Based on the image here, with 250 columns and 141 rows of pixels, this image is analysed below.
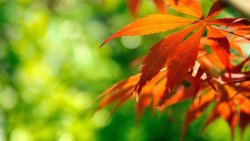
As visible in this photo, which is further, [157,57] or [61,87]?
[61,87]

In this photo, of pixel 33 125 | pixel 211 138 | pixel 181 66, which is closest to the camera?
pixel 181 66

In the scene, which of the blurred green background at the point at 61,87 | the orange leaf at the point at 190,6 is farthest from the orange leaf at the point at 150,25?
the blurred green background at the point at 61,87

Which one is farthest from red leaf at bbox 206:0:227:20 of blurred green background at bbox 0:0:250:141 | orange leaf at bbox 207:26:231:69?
blurred green background at bbox 0:0:250:141

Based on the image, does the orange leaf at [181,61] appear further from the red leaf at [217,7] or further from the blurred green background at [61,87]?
the blurred green background at [61,87]

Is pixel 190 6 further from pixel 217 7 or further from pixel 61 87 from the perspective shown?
pixel 61 87

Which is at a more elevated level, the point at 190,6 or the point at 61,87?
the point at 61,87

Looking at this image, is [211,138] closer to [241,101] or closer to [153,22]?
[241,101]

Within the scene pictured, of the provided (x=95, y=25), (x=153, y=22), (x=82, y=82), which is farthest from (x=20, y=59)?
(x=153, y=22)

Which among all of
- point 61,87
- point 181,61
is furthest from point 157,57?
point 61,87
